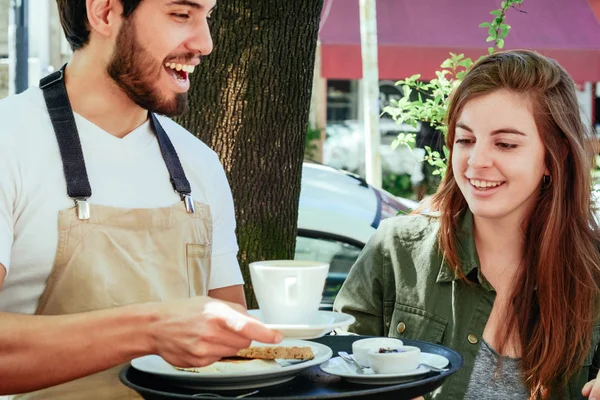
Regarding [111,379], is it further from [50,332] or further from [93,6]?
[93,6]

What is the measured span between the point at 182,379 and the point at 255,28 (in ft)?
6.37

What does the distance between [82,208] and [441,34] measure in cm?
1094

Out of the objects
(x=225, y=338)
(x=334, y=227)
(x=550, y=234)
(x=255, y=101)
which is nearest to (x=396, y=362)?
(x=225, y=338)

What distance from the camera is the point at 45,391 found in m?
2.26

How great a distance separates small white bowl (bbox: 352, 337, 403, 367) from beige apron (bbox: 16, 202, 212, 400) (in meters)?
0.49

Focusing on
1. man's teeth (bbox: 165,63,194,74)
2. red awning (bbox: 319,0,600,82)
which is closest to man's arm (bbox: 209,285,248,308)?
man's teeth (bbox: 165,63,194,74)

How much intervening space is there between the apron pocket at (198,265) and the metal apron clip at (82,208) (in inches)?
11.7

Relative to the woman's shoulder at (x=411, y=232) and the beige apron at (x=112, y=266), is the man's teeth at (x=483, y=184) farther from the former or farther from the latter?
the beige apron at (x=112, y=266)

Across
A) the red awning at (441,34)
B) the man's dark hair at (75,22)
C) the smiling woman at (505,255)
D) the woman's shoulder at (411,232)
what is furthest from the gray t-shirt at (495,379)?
the red awning at (441,34)

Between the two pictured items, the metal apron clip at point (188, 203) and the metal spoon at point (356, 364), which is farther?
the metal apron clip at point (188, 203)

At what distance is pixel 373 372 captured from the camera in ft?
6.81

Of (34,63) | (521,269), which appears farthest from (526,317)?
(34,63)

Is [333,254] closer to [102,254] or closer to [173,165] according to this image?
[173,165]

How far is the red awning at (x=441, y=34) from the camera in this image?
1195 centimetres
